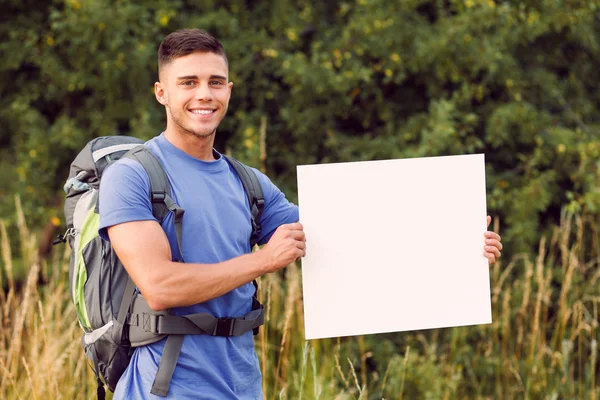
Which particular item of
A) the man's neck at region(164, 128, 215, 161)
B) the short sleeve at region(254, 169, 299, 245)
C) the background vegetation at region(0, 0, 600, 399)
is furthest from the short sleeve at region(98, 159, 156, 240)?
the background vegetation at region(0, 0, 600, 399)

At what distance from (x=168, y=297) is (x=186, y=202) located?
0.28m

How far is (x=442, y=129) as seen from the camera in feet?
18.4

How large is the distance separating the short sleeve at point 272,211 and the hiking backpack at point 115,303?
13.6 inches

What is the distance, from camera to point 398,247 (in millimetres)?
2598

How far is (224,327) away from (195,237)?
0.27 metres

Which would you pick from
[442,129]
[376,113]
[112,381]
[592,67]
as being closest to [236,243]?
[112,381]

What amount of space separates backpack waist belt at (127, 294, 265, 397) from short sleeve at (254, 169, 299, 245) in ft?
1.51

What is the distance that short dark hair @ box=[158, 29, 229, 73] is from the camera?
2.25 metres

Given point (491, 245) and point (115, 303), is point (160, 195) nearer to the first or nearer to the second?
point (115, 303)

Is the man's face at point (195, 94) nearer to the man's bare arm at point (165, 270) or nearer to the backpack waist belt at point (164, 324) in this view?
the man's bare arm at point (165, 270)

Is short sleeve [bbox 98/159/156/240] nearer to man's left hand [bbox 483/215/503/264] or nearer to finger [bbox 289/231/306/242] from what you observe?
finger [bbox 289/231/306/242]

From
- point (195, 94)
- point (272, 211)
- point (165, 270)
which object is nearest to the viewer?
point (165, 270)

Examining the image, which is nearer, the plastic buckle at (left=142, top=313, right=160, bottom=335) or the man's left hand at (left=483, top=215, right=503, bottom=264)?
the plastic buckle at (left=142, top=313, right=160, bottom=335)

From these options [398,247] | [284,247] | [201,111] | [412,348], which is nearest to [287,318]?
[398,247]
